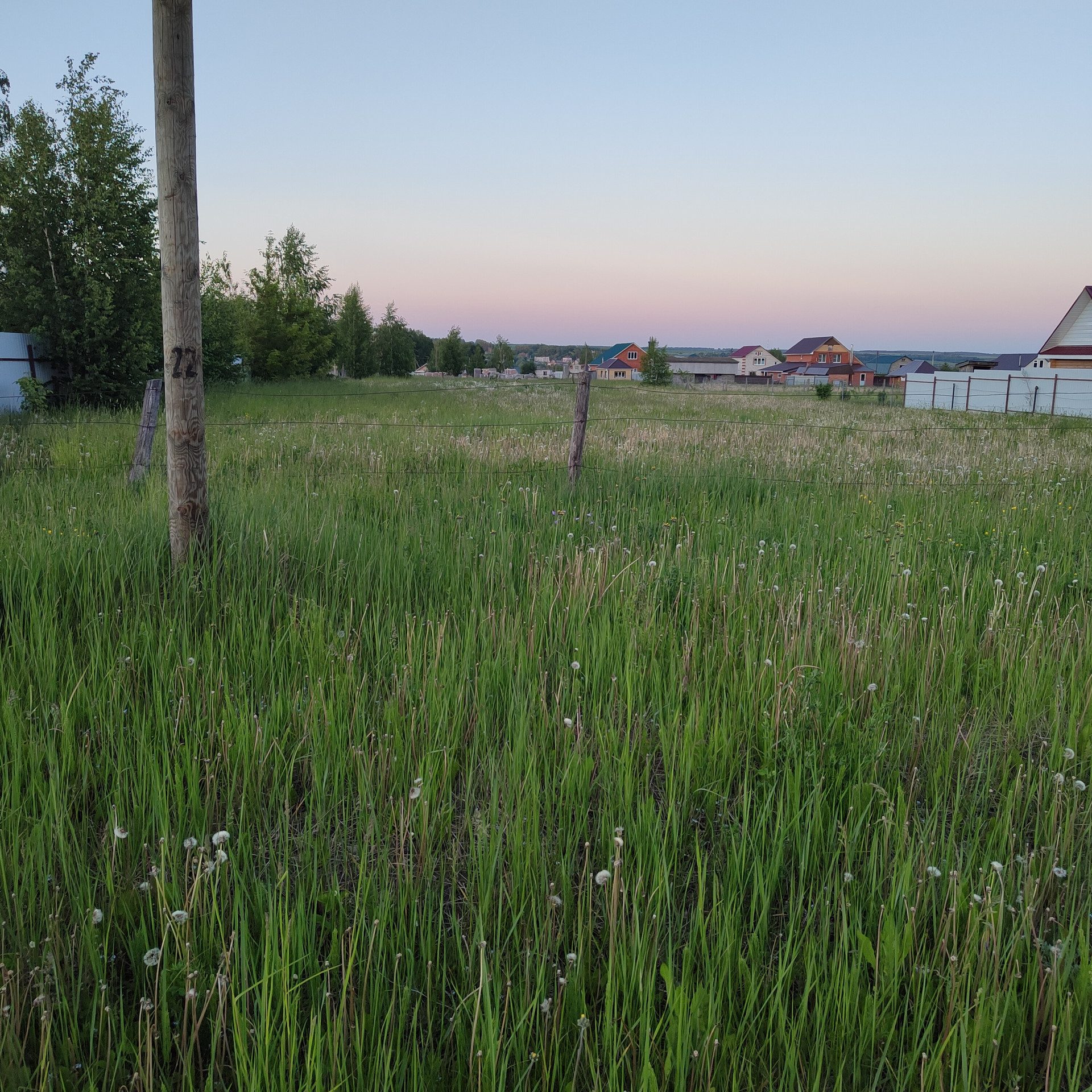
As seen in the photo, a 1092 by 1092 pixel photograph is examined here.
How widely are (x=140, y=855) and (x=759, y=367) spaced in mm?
182243

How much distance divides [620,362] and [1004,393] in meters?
130

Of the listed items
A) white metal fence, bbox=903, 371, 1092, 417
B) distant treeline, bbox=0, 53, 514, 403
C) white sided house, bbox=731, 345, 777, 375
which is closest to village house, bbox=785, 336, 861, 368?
white sided house, bbox=731, 345, 777, 375

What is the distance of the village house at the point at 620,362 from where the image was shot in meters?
164

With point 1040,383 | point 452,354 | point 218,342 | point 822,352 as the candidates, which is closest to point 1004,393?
point 1040,383

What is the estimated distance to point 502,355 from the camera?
538ft

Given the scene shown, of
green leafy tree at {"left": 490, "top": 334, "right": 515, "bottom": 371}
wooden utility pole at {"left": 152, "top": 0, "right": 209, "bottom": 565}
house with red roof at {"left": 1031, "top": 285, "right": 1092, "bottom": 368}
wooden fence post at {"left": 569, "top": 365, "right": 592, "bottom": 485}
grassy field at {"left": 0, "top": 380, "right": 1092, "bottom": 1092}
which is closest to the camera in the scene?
grassy field at {"left": 0, "top": 380, "right": 1092, "bottom": 1092}

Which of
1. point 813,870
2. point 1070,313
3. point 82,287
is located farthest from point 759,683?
point 1070,313

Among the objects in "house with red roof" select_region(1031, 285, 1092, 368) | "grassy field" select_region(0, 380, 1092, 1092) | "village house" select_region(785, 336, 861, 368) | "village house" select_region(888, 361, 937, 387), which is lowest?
"grassy field" select_region(0, 380, 1092, 1092)

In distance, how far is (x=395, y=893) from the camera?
250 centimetres

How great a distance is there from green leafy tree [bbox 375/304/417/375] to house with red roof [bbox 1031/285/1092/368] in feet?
217

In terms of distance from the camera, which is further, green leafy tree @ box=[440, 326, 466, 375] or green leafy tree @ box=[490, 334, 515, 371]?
green leafy tree @ box=[490, 334, 515, 371]

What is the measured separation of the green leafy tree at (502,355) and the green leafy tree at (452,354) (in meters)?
33.9

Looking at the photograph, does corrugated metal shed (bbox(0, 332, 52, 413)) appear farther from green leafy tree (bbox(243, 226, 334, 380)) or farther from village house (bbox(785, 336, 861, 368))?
village house (bbox(785, 336, 861, 368))

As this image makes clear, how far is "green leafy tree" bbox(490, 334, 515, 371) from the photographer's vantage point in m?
164
